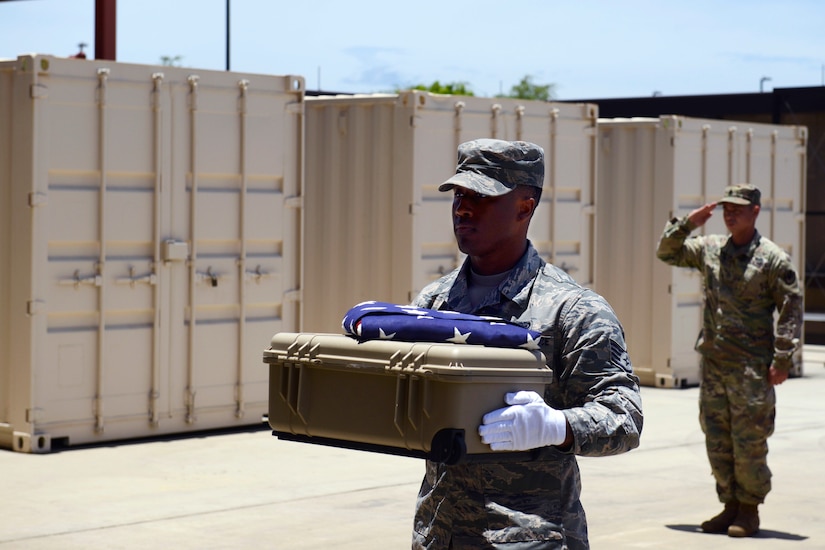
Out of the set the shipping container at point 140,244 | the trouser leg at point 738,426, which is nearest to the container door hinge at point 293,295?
the shipping container at point 140,244

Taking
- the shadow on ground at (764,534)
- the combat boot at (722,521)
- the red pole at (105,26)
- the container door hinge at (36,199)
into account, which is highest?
the red pole at (105,26)

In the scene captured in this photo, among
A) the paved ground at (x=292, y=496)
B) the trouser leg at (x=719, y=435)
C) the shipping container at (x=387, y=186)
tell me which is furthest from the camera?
the shipping container at (x=387, y=186)

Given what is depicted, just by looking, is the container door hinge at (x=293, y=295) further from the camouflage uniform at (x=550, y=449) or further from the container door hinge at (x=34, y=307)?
the camouflage uniform at (x=550, y=449)

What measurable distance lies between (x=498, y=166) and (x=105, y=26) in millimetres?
10401

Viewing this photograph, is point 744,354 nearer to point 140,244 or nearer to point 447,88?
point 140,244

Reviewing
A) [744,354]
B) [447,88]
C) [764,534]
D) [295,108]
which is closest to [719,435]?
[744,354]

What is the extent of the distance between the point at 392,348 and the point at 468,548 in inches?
19.9

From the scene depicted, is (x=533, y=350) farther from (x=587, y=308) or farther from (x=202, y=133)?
(x=202, y=133)

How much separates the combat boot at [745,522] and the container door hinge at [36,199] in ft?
16.4

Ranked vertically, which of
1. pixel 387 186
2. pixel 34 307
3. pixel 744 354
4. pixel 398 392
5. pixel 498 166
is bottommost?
pixel 744 354

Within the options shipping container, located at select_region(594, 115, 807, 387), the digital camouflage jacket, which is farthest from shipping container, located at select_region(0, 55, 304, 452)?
shipping container, located at select_region(594, 115, 807, 387)

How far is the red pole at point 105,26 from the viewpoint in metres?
12.9

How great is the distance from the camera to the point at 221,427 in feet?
35.3

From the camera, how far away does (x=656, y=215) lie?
561 inches
